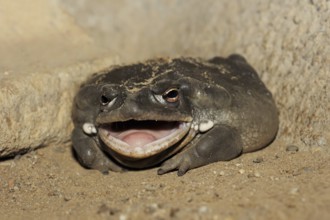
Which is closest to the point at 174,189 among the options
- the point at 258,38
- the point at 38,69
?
the point at 38,69

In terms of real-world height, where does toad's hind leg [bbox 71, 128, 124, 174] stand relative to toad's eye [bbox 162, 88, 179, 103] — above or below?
below

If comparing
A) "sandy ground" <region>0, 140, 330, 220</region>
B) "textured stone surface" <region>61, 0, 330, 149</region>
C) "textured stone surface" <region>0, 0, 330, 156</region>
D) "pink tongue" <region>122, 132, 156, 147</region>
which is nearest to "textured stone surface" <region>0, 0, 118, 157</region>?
"textured stone surface" <region>0, 0, 330, 156</region>

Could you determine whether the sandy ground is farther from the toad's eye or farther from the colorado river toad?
the toad's eye

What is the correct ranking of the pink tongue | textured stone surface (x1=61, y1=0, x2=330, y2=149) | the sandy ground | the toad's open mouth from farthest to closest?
textured stone surface (x1=61, y1=0, x2=330, y2=149)
the pink tongue
the toad's open mouth
the sandy ground

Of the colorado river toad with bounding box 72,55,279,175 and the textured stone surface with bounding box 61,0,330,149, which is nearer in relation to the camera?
the colorado river toad with bounding box 72,55,279,175

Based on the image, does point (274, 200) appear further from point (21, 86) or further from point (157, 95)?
point (21, 86)

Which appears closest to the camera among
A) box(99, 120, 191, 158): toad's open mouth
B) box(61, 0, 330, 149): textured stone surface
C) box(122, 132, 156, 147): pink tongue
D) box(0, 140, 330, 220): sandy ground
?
box(0, 140, 330, 220): sandy ground

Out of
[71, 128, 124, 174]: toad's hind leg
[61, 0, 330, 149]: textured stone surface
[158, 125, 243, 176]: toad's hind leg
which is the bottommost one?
[71, 128, 124, 174]: toad's hind leg

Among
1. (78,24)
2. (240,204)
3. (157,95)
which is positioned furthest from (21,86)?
(240,204)
